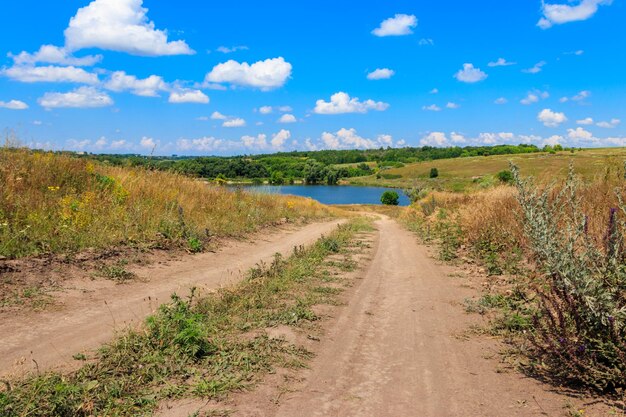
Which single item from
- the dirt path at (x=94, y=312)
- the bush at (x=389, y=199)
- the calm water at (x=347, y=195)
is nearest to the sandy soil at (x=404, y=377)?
the dirt path at (x=94, y=312)

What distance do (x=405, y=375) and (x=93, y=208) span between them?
8.11 metres

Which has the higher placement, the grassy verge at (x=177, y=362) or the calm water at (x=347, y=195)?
the grassy verge at (x=177, y=362)

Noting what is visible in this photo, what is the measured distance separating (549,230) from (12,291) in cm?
639

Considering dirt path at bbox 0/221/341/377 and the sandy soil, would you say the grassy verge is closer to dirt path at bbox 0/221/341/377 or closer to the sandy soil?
the sandy soil

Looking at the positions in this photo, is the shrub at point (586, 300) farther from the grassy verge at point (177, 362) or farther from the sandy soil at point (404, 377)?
the grassy verge at point (177, 362)

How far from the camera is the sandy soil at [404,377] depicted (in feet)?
11.1

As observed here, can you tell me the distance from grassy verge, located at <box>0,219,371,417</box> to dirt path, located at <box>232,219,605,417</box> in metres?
0.38

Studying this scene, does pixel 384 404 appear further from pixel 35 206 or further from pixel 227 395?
pixel 35 206

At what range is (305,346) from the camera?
4.68m

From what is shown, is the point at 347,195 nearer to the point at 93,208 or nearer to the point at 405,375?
the point at 93,208

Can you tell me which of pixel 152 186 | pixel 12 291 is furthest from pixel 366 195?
pixel 12 291

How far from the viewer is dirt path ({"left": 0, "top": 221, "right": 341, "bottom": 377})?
4156mm

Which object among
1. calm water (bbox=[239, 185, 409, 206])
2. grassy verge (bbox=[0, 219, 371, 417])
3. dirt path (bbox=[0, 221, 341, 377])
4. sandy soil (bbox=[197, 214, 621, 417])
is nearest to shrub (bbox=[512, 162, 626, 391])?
sandy soil (bbox=[197, 214, 621, 417])

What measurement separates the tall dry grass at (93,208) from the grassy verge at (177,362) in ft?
11.4
